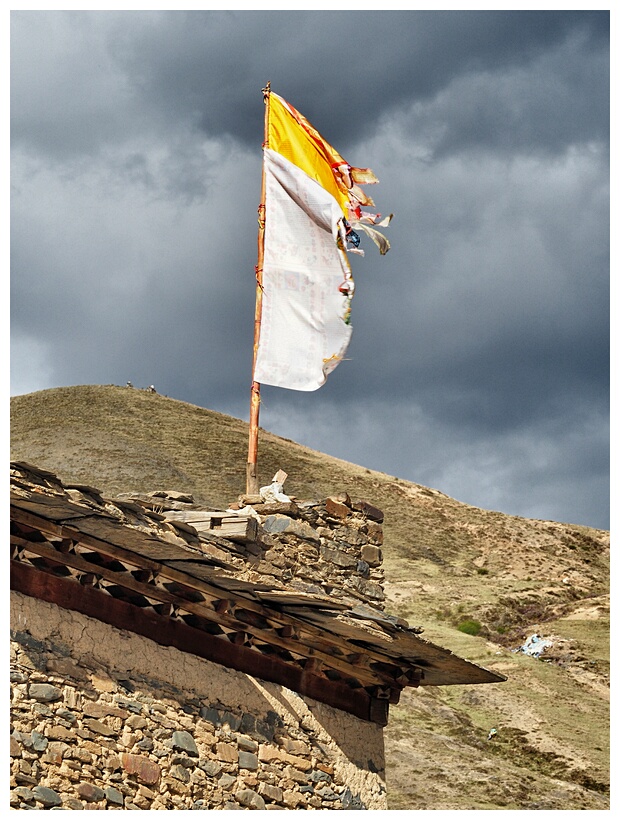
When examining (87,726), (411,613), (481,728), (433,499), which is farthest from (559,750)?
(433,499)

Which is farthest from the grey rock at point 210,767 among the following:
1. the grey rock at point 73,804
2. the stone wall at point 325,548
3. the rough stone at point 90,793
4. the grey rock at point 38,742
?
the stone wall at point 325,548

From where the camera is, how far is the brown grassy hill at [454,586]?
26.9 meters

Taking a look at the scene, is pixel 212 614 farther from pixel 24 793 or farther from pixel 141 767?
pixel 24 793

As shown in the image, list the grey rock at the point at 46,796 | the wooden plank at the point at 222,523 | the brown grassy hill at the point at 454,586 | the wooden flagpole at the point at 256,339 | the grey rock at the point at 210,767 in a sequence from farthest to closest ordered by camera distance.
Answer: the brown grassy hill at the point at 454,586
the wooden flagpole at the point at 256,339
the wooden plank at the point at 222,523
the grey rock at the point at 210,767
the grey rock at the point at 46,796

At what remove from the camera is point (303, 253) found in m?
16.4

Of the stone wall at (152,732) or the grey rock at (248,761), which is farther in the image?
the grey rock at (248,761)

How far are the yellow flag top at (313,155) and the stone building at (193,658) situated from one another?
5672mm

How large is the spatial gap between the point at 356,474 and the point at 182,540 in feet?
222

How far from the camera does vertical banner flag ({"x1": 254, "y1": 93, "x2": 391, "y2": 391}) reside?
52.1 ft

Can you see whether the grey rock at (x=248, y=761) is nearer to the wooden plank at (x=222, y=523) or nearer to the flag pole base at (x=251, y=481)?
the wooden plank at (x=222, y=523)

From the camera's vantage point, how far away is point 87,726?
9594mm

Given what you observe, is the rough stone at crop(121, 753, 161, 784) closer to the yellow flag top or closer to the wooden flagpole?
the wooden flagpole

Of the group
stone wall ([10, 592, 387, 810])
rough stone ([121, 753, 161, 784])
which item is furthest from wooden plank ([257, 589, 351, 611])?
rough stone ([121, 753, 161, 784])

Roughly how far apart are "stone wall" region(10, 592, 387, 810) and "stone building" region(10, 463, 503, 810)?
16mm
